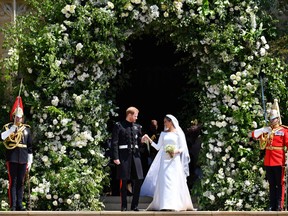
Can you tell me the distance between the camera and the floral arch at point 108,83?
55.4ft

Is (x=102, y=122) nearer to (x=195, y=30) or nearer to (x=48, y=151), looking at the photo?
(x=48, y=151)

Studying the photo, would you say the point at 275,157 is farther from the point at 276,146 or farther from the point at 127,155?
the point at 127,155

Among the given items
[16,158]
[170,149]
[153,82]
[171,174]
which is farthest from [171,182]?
[153,82]

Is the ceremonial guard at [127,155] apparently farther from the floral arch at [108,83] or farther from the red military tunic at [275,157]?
A: the red military tunic at [275,157]

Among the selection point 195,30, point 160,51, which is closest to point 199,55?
point 195,30

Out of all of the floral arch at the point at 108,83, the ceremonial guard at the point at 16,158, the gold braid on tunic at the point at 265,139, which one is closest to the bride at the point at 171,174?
the floral arch at the point at 108,83

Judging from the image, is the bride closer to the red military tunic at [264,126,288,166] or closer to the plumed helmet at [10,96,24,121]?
the red military tunic at [264,126,288,166]

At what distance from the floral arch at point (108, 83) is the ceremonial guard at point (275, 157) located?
0.84 meters

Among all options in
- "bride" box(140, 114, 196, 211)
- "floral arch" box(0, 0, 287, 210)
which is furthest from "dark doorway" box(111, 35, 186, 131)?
"bride" box(140, 114, 196, 211)

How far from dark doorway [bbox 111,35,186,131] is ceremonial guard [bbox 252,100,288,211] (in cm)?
567

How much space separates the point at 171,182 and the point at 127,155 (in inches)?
37.6

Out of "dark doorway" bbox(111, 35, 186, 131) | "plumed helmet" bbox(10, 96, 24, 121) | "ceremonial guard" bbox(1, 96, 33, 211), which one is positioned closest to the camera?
"ceremonial guard" bbox(1, 96, 33, 211)

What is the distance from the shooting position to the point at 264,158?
54.2 feet

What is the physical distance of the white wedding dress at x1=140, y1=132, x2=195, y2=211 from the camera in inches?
619
